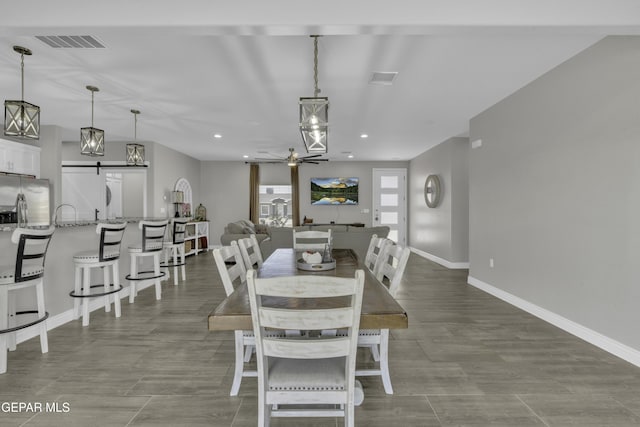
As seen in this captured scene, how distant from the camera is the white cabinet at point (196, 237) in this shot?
831 centimetres

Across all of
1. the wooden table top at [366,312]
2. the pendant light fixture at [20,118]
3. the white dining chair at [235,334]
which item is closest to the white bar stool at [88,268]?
the pendant light fixture at [20,118]

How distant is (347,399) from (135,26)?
2696 millimetres

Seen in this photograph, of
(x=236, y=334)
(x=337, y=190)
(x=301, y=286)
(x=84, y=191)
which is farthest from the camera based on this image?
(x=337, y=190)

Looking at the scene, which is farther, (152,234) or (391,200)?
(391,200)

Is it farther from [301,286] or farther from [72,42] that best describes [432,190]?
[301,286]

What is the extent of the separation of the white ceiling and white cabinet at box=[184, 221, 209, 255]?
9.09 ft

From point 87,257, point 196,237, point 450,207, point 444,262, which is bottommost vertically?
point 444,262

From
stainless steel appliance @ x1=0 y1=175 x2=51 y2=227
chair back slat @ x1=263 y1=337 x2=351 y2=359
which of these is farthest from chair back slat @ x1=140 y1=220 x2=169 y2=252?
chair back slat @ x1=263 y1=337 x2=351 y2=359

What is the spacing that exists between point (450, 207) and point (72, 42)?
21.4 ft

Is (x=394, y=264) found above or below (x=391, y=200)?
below

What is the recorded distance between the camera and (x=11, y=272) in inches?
102

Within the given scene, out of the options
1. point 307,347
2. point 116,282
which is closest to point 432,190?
point 116,282

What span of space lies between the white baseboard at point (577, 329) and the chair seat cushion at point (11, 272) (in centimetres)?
485

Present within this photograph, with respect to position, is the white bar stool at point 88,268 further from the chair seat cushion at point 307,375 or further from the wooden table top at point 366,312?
the chair seat cushion at point 307,375
